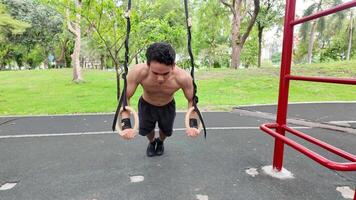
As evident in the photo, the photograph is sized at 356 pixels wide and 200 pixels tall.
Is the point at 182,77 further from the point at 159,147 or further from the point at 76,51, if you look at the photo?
the point at 76,51

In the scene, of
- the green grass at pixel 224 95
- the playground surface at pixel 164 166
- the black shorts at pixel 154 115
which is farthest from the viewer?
the green grass at pixel 224 95

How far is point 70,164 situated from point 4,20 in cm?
790

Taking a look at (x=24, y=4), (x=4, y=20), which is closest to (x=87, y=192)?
(x=4, y=20)

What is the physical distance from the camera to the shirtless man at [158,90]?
6.25 ft

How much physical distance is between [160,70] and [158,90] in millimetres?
404

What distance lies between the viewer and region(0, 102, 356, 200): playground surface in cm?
204

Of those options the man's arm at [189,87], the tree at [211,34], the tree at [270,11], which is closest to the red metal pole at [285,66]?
the man's arm at [189,87]

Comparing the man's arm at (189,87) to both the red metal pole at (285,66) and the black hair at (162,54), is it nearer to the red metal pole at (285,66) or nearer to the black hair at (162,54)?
the black hair at (162,54)

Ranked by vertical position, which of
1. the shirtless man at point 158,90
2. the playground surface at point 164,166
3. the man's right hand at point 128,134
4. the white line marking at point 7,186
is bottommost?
the white line marking at point 7,186

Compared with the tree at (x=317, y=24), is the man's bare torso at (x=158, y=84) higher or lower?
lower

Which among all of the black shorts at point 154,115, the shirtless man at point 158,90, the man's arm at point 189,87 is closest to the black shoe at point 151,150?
the shirtless man at point 158,90

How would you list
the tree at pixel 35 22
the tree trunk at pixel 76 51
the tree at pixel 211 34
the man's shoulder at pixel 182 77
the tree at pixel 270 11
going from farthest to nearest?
the tree at pixel 35 22
the tree at pixel 211 34
the tree at pixel 270 11
the tree trunk at pixel 76 51
the man's shoulder at pixel 182 77

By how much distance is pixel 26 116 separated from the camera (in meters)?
5.04

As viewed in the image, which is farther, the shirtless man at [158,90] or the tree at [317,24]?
the tree at [317,24]
